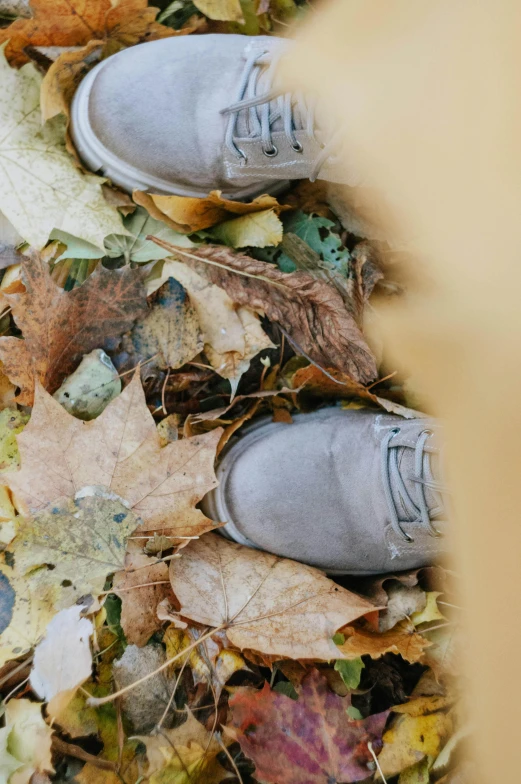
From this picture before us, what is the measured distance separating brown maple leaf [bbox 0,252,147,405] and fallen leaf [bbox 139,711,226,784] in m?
0.58

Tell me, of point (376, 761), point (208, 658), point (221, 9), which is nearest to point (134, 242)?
point (221, 9)

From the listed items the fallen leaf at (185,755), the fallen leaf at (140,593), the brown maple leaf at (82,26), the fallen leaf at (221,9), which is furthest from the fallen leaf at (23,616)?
the fallen leaf at (221,9)

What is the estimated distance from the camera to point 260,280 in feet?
3.65

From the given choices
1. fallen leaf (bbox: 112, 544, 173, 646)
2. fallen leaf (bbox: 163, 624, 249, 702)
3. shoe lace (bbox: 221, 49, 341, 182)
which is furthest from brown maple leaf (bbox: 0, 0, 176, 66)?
fallen leaf (bbox: 163, 624, 249, 702)

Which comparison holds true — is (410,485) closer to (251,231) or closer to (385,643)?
(385,643)

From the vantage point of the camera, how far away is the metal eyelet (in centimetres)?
108

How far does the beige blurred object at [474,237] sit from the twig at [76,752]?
56 centimetres

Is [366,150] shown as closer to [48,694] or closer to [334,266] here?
[334,266]

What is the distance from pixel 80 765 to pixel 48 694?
0.13 metres

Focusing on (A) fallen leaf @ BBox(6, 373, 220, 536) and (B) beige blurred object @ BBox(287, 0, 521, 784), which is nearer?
(B) beige blurred object @ BBox(287, 0, 521, 784)

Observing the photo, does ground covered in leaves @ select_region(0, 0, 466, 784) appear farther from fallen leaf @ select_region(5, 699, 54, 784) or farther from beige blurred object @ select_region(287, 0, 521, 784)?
beige blurred object @ select_region(287, 0, 521, 784)

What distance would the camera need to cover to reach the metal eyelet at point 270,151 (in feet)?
3.53

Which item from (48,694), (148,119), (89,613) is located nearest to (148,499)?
(89,613)

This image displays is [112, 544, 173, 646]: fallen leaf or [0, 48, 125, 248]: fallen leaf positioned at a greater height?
[0, 48, 125, 248]: fallen leaf
